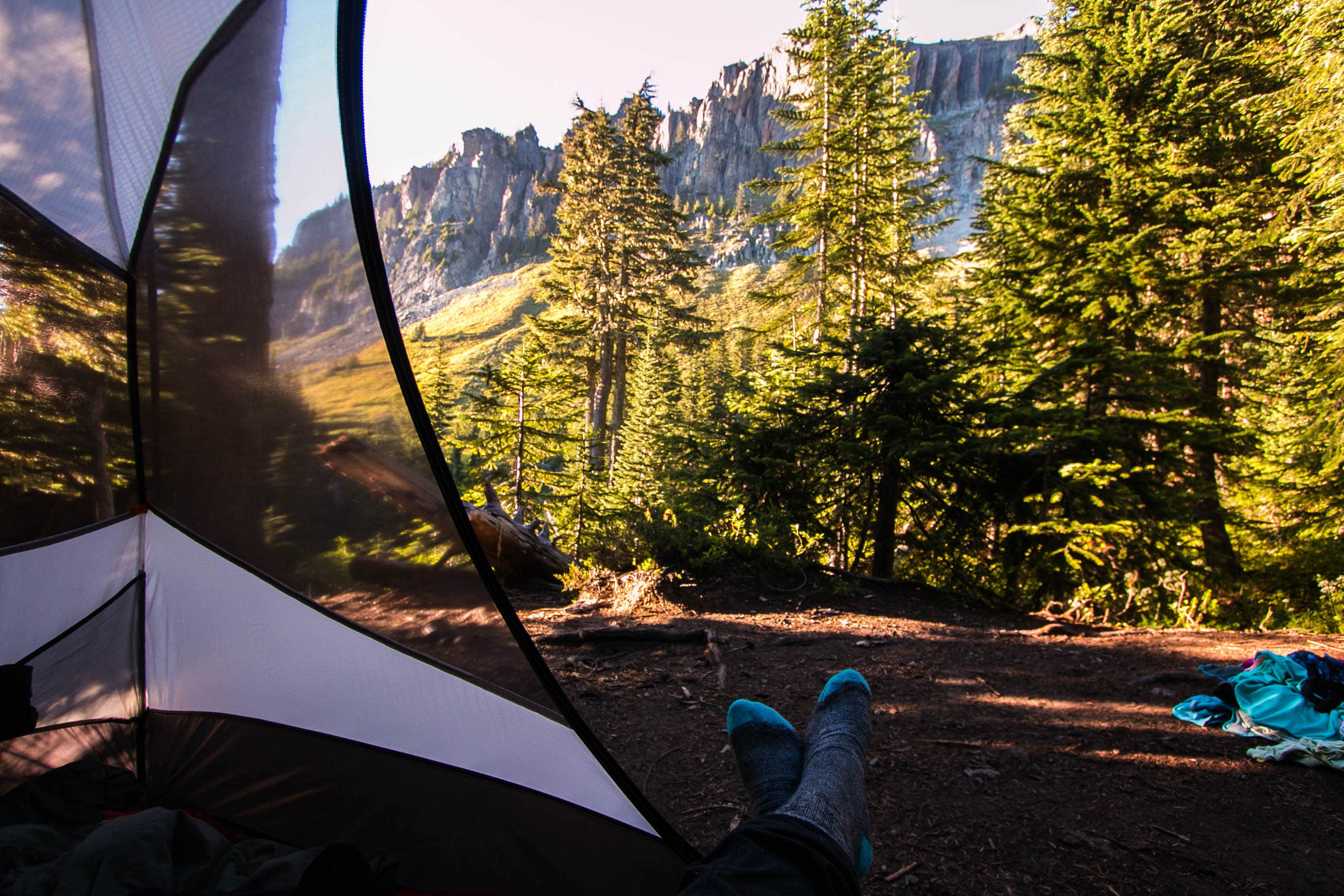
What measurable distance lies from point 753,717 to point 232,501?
1946mm

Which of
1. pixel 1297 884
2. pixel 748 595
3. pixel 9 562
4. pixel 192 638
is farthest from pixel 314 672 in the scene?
pixel 748 595

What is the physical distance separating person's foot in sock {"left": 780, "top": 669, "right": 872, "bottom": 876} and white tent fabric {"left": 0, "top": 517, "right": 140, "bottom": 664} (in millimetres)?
2206

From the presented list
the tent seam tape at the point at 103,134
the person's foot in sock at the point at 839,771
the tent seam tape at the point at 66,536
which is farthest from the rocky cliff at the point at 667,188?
the person's foot in sock at the point at 839,771

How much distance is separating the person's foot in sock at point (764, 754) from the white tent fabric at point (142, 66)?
8.31ft

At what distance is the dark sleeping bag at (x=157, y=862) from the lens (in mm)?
1158

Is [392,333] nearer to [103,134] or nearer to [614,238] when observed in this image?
[103,134]

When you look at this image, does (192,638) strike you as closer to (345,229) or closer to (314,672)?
(314,672)

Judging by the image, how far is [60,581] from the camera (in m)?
1.82

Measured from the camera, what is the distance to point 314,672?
1776 millimetres

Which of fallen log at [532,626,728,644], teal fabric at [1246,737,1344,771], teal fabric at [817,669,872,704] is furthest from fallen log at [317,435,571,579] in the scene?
teal fabric at [1246,737,1344,771]

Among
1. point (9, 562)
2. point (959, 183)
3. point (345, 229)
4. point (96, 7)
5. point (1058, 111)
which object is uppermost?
point (959, 183)

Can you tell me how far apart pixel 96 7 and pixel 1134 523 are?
26.0ft

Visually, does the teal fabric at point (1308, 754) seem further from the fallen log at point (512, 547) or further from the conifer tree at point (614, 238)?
the conifer tree at point (614, 238)

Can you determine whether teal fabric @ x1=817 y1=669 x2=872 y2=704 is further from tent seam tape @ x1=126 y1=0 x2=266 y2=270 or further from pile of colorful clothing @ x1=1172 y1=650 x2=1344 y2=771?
tent seam tape @ x1=126 y1=0 x2=266 y2=270
